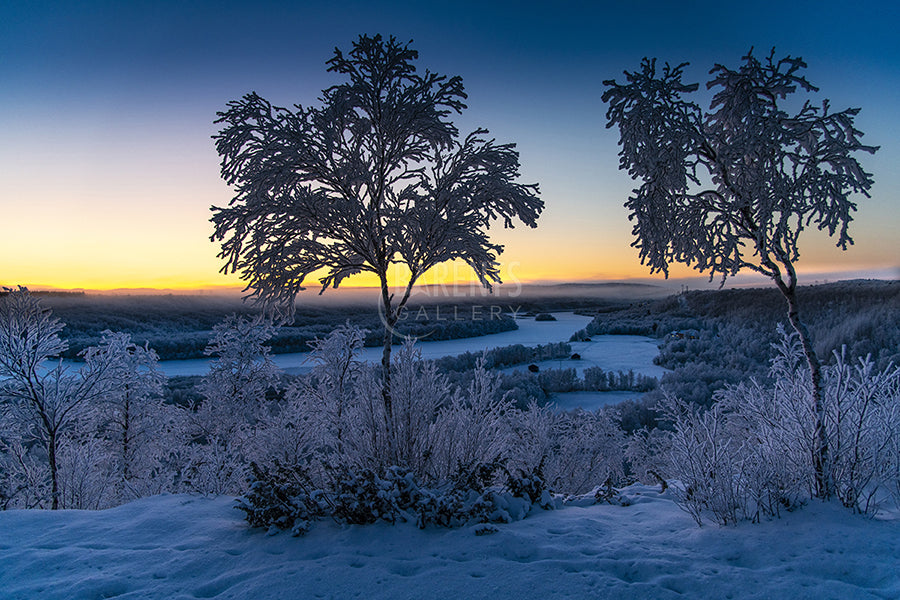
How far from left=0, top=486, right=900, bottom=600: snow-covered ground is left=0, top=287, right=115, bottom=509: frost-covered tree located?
570 centimetres

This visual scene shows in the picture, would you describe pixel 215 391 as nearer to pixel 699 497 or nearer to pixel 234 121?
pixel 234 121

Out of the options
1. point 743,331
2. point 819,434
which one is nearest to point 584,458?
point 819,434

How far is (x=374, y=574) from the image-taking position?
111 inches

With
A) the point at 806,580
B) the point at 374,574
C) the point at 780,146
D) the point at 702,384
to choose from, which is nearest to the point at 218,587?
the point at 374,574

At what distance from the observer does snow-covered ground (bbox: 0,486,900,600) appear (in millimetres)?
2609

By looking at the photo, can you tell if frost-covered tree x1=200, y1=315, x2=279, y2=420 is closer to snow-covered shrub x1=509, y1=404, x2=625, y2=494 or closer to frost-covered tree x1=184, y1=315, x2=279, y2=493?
frost-covered tree x1=184, y1=315, x2=279, y2=493

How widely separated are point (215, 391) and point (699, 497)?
38.5 feet

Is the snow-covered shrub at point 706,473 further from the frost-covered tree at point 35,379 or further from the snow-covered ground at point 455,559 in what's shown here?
the frost-covered tree at point 35,379

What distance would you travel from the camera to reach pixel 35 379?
8.02 m

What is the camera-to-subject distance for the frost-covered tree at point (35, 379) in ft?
25.7

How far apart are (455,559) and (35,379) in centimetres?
984

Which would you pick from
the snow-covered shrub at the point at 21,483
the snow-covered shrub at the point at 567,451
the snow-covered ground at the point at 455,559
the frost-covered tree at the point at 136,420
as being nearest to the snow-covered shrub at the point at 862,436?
the snow-covered ground at the point at 455,559

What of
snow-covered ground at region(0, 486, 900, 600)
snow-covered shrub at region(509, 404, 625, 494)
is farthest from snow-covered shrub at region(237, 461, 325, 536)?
snow-covered shrub at region(509, 404, 625, 494)

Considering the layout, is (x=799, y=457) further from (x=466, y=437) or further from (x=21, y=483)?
(x=21, y=483)
